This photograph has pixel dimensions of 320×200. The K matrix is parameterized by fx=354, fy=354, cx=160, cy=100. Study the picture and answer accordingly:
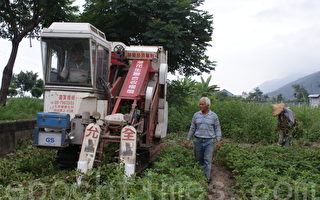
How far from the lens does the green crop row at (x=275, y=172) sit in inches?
206

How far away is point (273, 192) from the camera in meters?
5.24

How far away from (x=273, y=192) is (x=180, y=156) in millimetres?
2939

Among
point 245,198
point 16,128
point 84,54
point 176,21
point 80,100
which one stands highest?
point 176,21

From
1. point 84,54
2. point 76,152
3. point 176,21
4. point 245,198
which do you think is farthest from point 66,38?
point 176,21

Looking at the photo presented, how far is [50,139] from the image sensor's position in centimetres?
683

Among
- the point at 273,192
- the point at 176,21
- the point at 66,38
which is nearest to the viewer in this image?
the point at 273,192

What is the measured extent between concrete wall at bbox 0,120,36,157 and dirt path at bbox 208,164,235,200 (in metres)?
5.68

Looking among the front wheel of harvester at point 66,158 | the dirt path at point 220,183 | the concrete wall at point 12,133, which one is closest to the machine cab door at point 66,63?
the front wheel of harvester at point 66,158

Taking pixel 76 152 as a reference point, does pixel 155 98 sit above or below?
above

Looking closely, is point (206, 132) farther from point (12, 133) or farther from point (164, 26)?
point (164, 26)

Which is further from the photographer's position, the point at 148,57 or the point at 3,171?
the point at 148,57

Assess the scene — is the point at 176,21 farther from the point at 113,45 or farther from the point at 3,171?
the point at 3,171

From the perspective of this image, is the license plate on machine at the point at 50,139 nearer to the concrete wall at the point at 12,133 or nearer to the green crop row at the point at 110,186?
the green crop row at the point at 110,186

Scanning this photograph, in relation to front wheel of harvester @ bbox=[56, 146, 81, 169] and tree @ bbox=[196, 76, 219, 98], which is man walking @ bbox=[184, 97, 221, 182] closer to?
front wheel of harvester @ bbox=[56, 146, 81, 169]
